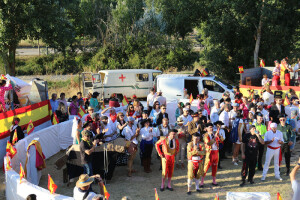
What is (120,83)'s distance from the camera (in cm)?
2025

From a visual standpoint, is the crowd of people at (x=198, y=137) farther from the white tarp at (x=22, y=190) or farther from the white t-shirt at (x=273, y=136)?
the white tarp at (x=22, y=190)

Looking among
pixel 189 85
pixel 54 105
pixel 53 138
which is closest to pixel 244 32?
pixel 189 85

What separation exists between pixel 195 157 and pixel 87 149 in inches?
101

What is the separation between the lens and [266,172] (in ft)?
33.2

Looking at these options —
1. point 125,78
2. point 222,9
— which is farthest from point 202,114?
point 222,9

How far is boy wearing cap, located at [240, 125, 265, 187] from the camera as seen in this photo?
9438 millimetres

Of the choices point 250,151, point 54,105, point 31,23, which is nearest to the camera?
point 250,151

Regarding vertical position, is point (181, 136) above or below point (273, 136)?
below

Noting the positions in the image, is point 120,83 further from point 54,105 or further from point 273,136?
point 273,136

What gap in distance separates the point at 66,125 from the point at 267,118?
6529 mm

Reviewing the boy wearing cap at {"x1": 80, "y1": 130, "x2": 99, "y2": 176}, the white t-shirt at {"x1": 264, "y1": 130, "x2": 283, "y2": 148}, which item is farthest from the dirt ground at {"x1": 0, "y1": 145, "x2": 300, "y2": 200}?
the white t-shirt at {"x1": 264, "y1": 130, "x2": 283, "y2": 148}

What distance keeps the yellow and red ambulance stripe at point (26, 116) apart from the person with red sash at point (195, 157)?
219 inches

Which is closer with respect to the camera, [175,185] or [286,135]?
[175,185]

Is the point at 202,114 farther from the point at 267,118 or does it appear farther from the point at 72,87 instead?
the point at 72,87
